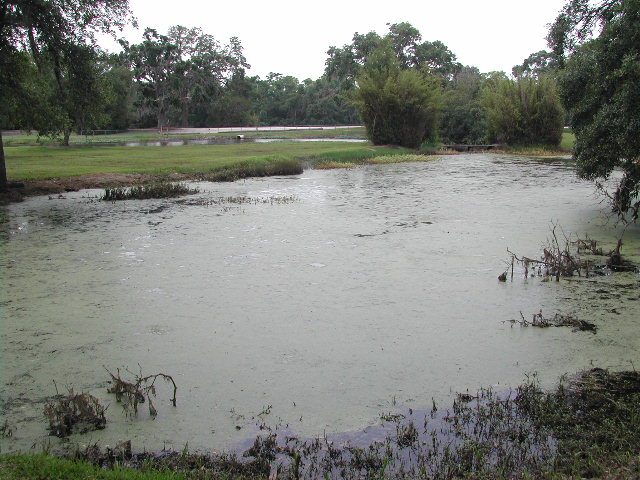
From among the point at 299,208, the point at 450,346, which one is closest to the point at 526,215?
the point at 299,208

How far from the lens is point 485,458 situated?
4184 millimetres

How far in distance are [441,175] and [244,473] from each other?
71.6 ft

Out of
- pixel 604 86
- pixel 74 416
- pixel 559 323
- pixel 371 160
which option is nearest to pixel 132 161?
pixel 371 160

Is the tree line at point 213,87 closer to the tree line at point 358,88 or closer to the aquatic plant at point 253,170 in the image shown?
the tree line at point 358,88

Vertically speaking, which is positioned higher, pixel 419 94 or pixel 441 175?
pixel 419 94

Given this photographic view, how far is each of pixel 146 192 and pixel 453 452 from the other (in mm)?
15244

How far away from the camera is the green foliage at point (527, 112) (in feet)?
124

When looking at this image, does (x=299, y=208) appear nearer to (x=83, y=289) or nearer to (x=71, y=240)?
(x=71, y=240)

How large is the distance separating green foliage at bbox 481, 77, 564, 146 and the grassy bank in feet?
118

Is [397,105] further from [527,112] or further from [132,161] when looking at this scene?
[132,161]

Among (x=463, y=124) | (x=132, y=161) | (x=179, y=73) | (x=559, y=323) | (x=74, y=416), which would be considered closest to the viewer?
(x=74, y=416)

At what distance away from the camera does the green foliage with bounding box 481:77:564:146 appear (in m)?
37.7

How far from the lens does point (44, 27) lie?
54.0 ft

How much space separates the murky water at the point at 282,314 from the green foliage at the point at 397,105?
948 inches
